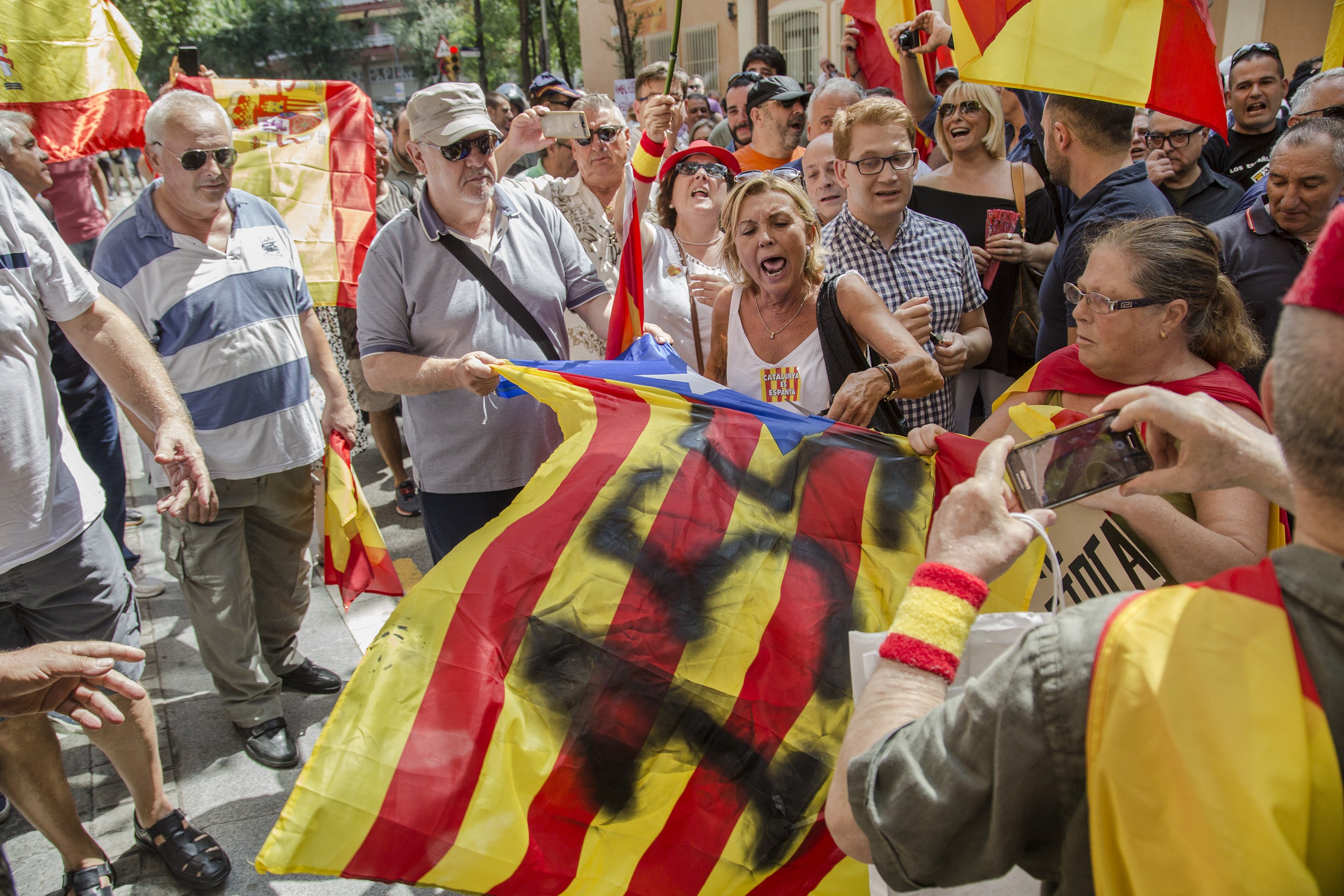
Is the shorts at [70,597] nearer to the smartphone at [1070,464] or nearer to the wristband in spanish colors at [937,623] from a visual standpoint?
the wristband in spanish colors at [937,623]

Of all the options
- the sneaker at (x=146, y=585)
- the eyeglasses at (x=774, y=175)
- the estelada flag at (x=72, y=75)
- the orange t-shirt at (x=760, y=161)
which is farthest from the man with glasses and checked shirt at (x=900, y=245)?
the sneaker at (x=146, y=585)

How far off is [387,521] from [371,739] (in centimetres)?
373

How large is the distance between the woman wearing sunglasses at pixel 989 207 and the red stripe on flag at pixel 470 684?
2.20 metres

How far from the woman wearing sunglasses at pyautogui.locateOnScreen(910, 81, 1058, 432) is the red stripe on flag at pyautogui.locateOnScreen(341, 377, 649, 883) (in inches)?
86.5

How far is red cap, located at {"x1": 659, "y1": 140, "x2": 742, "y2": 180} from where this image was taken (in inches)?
160

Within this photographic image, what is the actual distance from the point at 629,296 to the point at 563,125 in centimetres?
112

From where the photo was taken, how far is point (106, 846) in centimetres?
280

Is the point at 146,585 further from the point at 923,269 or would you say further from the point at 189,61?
the point at 923,269

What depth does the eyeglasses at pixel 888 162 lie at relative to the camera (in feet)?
10.8

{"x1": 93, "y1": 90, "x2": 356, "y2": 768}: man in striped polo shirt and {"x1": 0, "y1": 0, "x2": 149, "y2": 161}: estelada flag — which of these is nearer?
{"x1": 93, "y1": 90, "x2": 356, "y2": 768}: man in striped polo shirt

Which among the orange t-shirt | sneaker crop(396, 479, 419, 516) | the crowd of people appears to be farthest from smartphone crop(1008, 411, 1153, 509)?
sneaker crop(396, 479, 419, 516)

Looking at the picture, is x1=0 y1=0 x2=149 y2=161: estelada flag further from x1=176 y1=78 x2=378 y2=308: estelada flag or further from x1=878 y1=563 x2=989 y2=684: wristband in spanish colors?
x1=878 y1=563 x2=989 y2=684: wristband in spanish colors

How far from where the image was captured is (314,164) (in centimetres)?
525

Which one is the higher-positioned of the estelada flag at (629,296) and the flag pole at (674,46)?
the flag pole at (674,46)
